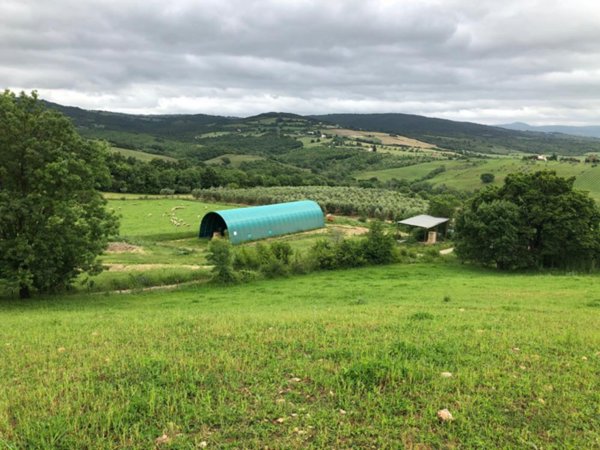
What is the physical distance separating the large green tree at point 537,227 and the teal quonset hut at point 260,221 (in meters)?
26.3

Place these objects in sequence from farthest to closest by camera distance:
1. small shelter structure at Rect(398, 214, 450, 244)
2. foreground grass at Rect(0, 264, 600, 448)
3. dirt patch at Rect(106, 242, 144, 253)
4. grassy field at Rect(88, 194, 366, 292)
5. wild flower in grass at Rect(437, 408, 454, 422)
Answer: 1. small shelter structure at Rect(398, 214, 450, 244)
2. dirt patch at Rect(106, 242, 144, 253)
3. grassy field at Rect(88, 194, 366, 292)
4. wild flower in grass at Rect(437, 408, 454, 422)
5. foreground grass at Rect(0, 264, 600, 448)

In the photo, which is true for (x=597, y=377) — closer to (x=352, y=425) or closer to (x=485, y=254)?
(x=352, y=425)

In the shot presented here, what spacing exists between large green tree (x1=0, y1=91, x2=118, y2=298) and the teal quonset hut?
2861 cm

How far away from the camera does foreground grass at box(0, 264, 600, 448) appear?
595 centimetres

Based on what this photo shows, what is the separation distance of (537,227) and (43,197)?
35.1m

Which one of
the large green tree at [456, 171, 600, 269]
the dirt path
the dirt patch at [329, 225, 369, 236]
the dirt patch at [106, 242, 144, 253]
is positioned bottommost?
the dirt patch at [329, 225, 369, 236]

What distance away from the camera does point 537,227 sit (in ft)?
115

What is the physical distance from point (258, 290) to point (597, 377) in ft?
69.0

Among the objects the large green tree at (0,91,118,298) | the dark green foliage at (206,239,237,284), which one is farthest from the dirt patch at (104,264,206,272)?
the large green tree at (0,91,118,298)

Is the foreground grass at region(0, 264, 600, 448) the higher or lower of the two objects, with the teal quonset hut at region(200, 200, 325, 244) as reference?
higher

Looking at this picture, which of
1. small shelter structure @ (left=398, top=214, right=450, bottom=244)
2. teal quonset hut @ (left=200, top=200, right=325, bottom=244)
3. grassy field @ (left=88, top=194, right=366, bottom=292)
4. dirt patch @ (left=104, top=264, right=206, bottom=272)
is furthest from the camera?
teal quonset hut @ (left=200, top=200, right=325, bottom=244)

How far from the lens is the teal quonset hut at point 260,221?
171 ft

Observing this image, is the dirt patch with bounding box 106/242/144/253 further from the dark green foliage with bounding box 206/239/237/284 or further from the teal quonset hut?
the dark green foliage with bounding box 206/239/237/284

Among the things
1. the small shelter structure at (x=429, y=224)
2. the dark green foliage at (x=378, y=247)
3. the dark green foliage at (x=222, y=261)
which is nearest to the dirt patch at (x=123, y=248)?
the dark green foliage at (x=222, y=261)
